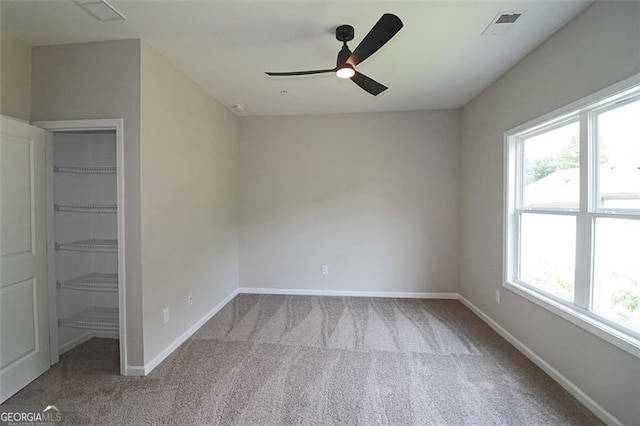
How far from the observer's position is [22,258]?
6.93ft

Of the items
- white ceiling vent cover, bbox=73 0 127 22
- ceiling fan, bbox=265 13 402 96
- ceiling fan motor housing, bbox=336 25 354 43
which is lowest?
ceiling fan, bbox=265 13 402 96

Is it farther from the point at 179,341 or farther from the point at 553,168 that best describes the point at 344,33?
the point at 179,341

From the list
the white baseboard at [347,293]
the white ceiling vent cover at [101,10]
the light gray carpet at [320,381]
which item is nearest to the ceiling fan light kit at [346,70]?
the white ceiling vent cover at [101,10]

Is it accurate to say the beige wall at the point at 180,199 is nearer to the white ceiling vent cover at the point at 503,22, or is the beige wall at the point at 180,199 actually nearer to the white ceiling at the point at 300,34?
the white ceiling at the point at 300,34

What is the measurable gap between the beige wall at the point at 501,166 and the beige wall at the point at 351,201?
0.36 meters

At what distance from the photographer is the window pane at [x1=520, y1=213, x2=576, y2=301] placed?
2164 mm

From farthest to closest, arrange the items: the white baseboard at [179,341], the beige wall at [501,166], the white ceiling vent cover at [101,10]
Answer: the white baseboard at [179,341] → the white ceiling vent cover at [101,10] → the beige wall at [501,166]

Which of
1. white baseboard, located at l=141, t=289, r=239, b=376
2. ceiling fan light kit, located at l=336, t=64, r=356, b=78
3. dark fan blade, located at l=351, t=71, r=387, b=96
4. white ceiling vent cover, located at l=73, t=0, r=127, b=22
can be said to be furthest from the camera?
white baseboard, located at l=141, t=289, r=239, b=376

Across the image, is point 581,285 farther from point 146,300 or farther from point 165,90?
point 165,90

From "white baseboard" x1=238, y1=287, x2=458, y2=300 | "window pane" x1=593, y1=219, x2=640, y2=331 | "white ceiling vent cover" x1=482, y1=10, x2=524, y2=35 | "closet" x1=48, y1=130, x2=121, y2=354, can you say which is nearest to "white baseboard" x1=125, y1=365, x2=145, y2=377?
"closet" x1=48, y1=130, x2=121, y2=354

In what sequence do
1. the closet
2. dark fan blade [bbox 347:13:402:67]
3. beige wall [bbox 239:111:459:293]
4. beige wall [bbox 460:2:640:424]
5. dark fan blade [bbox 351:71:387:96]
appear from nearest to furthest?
1. dark fan blade [bbox 347:13:402:67]
2. beige wall [bbox 460:2:640:424]
3. dark fan blade [bbox 351:71:387:96]
4. the closet
5. beige wall [bbox 239:111:459:293]

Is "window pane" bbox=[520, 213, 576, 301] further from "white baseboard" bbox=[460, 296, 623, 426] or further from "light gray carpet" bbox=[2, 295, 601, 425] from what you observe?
"light gray carpet" bbox=[2, 295, 601, 425]

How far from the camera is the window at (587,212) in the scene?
170 centimetres

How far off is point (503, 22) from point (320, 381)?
117 inches
